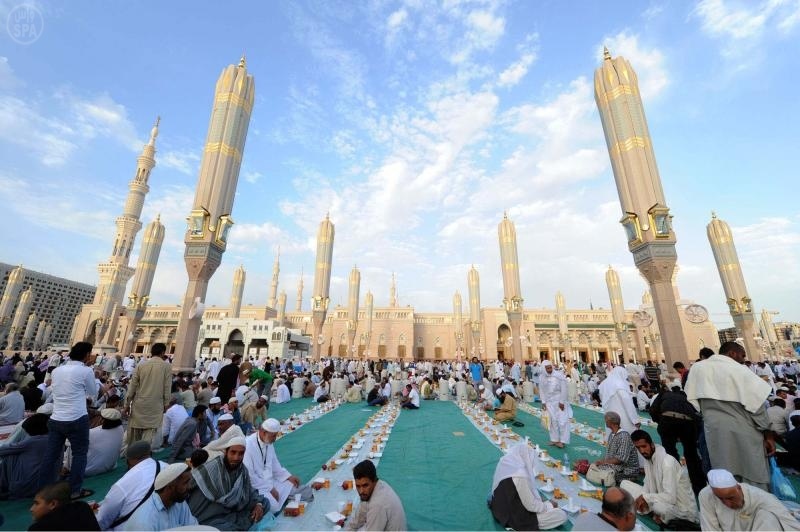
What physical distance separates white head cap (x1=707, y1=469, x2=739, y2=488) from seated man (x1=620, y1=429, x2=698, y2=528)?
0.92 metres

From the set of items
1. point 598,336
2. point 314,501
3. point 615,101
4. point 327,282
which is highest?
point 615,101

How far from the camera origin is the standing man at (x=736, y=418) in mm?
2936

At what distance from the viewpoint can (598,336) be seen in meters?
38.2

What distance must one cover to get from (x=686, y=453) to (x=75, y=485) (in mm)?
6144

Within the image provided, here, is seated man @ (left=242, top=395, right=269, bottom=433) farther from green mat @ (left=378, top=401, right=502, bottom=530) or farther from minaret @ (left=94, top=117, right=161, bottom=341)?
minaret @ (left=94, top=117, right=161, bottom=341)

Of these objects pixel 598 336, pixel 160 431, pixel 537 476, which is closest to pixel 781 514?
pixel 537 476

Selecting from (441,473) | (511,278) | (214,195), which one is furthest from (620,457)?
(511,278)

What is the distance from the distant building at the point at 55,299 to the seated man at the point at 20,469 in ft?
258

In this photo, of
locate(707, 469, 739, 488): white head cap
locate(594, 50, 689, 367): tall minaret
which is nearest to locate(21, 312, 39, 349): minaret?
locate(594, 50, 689, 367): tall minaret

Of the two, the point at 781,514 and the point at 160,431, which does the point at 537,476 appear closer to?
the point at 781,514

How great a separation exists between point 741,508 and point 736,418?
3.37 feet

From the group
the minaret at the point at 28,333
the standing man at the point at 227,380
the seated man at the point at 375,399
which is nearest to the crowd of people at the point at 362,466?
the standing man at the point at 227,380

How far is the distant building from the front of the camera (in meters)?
60.7

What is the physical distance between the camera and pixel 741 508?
7.65ft
